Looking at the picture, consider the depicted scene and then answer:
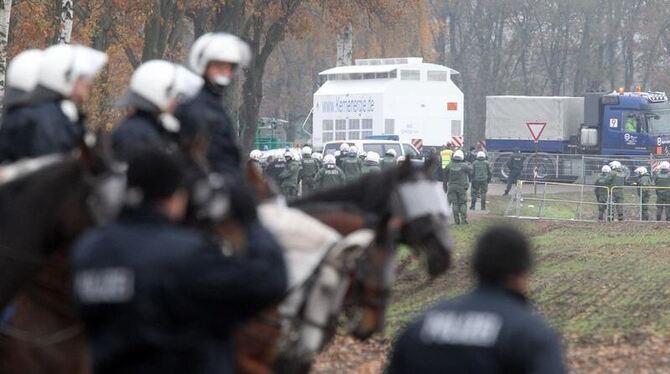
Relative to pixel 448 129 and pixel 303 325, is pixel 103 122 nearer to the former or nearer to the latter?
pixel 303 325

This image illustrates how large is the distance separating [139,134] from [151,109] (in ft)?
0.98

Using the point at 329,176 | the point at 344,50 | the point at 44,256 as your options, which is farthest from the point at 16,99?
the point at 344,50

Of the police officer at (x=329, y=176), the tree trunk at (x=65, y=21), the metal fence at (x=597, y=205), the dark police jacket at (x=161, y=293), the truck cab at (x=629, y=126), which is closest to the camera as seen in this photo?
the dark police jacket at (x=161, y=293)

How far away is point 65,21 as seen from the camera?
28.5m

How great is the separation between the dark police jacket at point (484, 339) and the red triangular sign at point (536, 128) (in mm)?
49866

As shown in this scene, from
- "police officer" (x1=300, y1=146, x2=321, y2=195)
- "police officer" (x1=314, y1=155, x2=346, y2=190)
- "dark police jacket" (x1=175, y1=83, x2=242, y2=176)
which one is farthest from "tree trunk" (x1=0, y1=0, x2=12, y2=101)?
"police officer" (x1=300, y1=146, x2=321, y2=195)

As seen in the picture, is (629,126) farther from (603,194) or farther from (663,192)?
(663,192)

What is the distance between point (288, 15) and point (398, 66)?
1568 cm

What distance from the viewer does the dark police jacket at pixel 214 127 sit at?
29.5ft

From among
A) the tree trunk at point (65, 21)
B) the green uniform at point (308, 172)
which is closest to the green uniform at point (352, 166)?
the green uniform at point (308, 172)

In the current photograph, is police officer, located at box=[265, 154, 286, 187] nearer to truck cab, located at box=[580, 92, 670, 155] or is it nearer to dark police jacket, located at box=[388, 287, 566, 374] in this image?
truck cab, located at box=[580, 92, 670, 155]

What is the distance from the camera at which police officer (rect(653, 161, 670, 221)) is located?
135 feet

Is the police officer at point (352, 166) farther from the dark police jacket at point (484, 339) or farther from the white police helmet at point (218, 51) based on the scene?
the dark police jacket at point (484, 339)

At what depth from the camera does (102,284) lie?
19.4 feet
